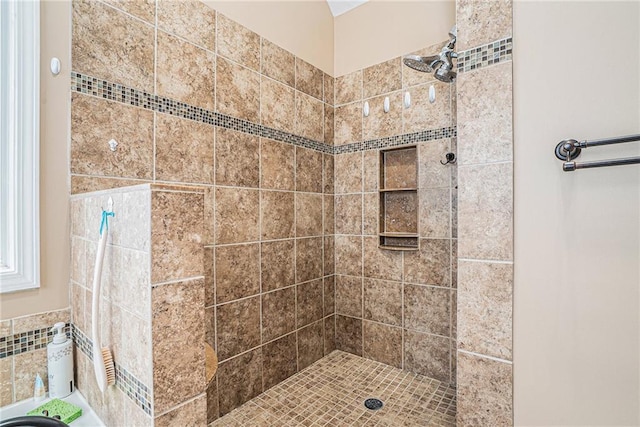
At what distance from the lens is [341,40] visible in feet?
8.54

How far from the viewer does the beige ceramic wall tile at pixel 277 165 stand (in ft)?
6.62

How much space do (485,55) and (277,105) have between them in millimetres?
1282

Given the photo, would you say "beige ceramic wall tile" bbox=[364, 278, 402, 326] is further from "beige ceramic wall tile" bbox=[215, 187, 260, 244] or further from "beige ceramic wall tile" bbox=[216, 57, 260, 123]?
"beige ceramic wall tile" bbox=[216, 57, 260, 123]

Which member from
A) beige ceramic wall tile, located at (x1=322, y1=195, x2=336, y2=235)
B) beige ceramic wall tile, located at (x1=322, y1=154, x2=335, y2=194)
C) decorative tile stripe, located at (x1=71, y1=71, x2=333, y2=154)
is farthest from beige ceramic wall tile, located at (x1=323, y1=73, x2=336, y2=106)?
beige ceramic wall tile, located at (x1=322, y1=195, x2=336, y2=235)

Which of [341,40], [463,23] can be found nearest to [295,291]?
[463,23]

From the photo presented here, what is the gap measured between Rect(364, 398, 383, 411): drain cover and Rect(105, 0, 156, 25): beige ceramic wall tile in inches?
93.1

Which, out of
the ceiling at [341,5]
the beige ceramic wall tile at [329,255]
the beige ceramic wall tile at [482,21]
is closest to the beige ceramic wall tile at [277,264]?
the beige ceramic wall tile at [329,255]

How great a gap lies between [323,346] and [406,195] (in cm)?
136

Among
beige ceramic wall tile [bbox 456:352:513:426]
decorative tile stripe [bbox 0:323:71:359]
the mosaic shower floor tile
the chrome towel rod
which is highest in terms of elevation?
the chrome towel rod

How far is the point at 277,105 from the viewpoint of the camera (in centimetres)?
212

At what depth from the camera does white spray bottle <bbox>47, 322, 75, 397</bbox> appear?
3.84 feet

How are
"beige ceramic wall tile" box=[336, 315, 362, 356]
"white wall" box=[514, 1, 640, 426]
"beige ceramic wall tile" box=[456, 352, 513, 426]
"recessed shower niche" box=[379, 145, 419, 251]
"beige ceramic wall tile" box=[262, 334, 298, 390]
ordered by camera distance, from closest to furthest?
"white wall" box=[514, 1, 640, 426] → "beige ceramic wall tile" box=[456, 352, 513, 426] → "beige ceramic wall tile" box=[262, 334, 298, 390] → "recessed shower niche" box=[379, 145, 419, 251] → "beige ceramic wall tile" box=[336, 315, 362, 356]

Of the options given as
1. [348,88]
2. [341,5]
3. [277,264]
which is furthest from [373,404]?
[341,5]

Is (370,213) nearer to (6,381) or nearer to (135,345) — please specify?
(135,345)
